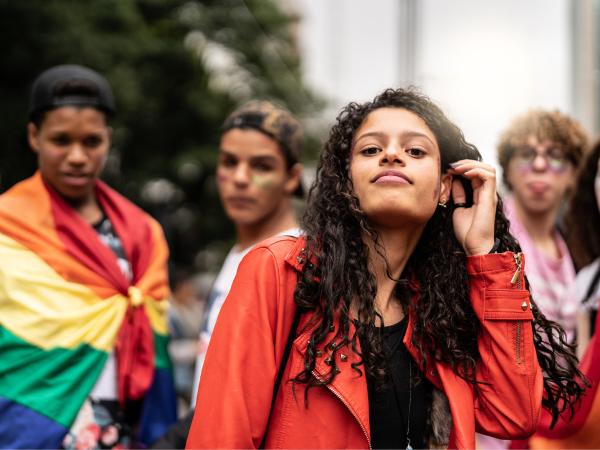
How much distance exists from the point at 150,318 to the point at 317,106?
913 inches

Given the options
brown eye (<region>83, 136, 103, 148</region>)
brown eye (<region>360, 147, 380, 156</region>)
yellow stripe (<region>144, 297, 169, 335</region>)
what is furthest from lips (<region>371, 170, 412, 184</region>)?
brown eye (<region>83, 136, 103, 148</region>)

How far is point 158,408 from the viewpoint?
3.57 metres

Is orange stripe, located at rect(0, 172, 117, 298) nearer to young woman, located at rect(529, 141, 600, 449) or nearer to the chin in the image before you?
the chin

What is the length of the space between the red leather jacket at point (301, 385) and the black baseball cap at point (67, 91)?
165 centimetres

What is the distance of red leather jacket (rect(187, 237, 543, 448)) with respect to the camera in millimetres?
2160

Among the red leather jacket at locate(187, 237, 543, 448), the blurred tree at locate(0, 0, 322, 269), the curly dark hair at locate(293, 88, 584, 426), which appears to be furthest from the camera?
the blurred tree at locate(0, 0, 322, 269)

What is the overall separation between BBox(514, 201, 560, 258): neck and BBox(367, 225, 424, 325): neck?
5.47 ft

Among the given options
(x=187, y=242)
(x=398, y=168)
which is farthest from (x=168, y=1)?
(x=398, y=168)

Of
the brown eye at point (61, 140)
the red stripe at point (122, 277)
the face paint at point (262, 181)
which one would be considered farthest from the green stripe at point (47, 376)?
the face paint at point (262, 181)

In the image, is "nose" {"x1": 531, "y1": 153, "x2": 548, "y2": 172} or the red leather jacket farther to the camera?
"nose" {"x1": 531, "y1": 153, "x2": 548, "y2": 172}

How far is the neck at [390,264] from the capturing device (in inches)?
97.7

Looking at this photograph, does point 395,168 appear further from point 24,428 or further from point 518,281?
point 24,428

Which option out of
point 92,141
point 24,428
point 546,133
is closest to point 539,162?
point 546,133

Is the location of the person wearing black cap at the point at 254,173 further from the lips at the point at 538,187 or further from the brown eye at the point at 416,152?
the brown eye at the point at 416,152
